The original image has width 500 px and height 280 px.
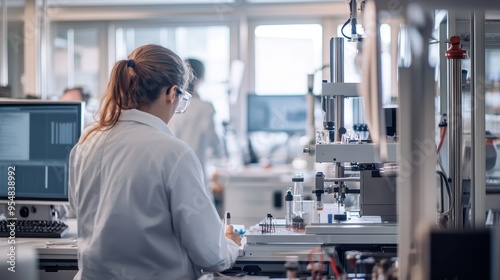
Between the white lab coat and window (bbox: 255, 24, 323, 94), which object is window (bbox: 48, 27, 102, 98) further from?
the white lab coat

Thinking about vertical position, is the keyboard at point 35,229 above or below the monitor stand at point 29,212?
below

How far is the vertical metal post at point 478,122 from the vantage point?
2.49 meters

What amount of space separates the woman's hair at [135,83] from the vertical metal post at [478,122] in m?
1.10

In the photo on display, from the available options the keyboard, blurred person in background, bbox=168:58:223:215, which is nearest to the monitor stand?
the keyboard

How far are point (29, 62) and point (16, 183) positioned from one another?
2951 millimetres

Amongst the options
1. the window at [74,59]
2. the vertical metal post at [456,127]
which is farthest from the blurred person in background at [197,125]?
the window at [74,59]

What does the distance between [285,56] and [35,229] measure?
14.4ft

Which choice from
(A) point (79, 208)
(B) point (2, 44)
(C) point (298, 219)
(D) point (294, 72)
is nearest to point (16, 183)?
(A) point (79, 208)

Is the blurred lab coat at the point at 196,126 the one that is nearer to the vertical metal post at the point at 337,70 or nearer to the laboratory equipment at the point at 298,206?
the laboratory equipment at the point at 298,206

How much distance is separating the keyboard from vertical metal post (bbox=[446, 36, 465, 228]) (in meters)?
1.48

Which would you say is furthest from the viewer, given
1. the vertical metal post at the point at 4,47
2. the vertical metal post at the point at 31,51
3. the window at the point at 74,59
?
the window at the point at 74,59

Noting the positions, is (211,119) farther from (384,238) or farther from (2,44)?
(384,238)

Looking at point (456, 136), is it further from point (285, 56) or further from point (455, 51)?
point (285, 56)

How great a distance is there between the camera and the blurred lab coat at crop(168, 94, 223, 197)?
182 inches
